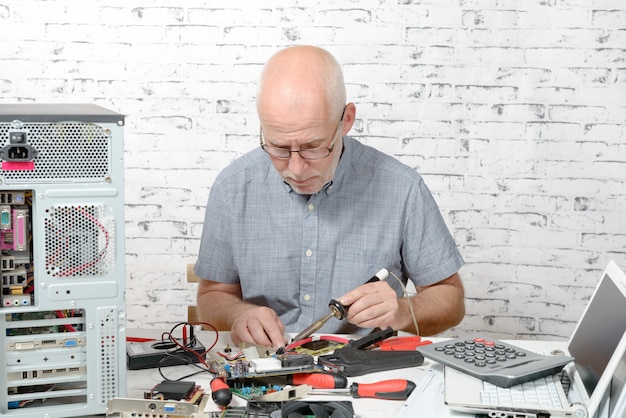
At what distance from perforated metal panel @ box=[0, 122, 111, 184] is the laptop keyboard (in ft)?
2.55

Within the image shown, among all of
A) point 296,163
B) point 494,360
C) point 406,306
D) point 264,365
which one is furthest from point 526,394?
point 296,163

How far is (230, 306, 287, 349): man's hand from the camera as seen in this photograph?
176 cm

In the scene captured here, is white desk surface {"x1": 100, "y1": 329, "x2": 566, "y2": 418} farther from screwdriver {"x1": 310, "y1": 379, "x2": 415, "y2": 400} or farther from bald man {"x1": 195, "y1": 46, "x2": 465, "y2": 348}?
bald man {"x1": 195, "y1": 46, "x2": 465, "y2": 348}

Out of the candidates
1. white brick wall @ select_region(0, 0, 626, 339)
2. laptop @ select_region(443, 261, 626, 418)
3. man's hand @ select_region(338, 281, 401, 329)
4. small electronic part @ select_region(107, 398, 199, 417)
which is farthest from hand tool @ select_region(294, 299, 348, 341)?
white brick wall @ select_region(0, 0, 626, 339)

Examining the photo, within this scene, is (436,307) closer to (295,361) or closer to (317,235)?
(317,235)

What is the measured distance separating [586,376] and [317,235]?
89 centimetres

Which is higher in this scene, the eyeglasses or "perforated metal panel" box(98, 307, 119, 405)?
the eyeglasses

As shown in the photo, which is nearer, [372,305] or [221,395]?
[221,395]

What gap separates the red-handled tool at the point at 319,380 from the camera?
1.52 meters

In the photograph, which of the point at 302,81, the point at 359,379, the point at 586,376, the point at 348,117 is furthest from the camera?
the point at 348,117

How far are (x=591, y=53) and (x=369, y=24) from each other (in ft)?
3.02

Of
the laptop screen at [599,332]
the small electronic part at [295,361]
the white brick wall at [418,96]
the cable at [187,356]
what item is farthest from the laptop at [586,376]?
the white brick wall at [418,96]

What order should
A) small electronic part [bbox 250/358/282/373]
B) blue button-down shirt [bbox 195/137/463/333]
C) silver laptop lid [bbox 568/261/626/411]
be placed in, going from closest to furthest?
silver laptop lid [bbox 568/261/626/411], small electronic part [bbox 250/358/282/373], blue button-down shirt [bbox 195/137/463/333]

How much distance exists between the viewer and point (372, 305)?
181 cm
